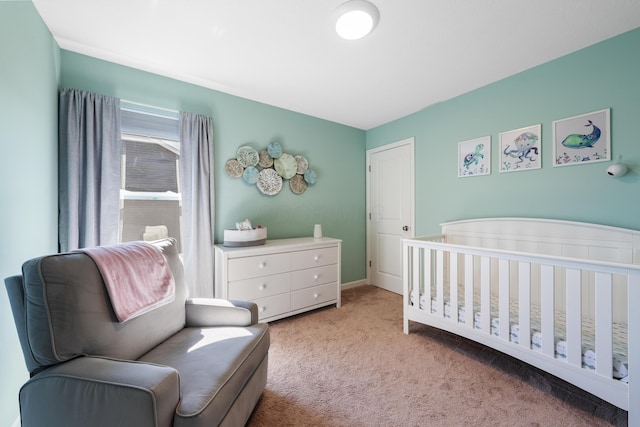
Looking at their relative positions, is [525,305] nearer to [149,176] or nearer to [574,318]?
[574,318]

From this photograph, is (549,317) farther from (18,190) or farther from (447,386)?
(18,190)

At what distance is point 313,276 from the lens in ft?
8.71

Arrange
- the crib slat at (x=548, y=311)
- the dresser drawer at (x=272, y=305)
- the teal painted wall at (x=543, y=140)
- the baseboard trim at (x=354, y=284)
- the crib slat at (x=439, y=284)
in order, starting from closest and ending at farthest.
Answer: the crib slat at (x=548, y=311)
the teal painted wall at (x=543, y=140)
the crib slat at (x=439, y=284)
the dresser drawer at (x=272, y=305)
the baseboard trim at (x=354, y=284)

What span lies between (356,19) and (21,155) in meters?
2.02

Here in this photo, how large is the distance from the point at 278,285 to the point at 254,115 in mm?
1840

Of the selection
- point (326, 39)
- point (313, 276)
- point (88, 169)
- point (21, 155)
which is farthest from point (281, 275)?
point (326, 39)

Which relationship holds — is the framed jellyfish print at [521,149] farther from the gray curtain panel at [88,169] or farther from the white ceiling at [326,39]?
the gray curtain panel at [88,169]

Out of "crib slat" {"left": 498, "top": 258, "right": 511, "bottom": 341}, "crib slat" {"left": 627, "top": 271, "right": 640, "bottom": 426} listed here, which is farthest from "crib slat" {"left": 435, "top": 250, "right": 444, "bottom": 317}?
"crib slat" {"left": 627, "top": 271, "right": 640, "bottom": 426}

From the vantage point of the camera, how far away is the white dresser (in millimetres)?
2213

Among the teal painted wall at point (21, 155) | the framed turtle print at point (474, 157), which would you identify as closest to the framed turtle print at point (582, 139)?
the framed turtle print at point (474, 157)

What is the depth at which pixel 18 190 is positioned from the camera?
127 centimetres

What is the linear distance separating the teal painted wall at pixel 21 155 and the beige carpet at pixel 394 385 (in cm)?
126

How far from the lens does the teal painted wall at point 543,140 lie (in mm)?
1691

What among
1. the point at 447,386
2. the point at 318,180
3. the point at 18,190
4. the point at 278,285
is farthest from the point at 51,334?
the point at 318,180
